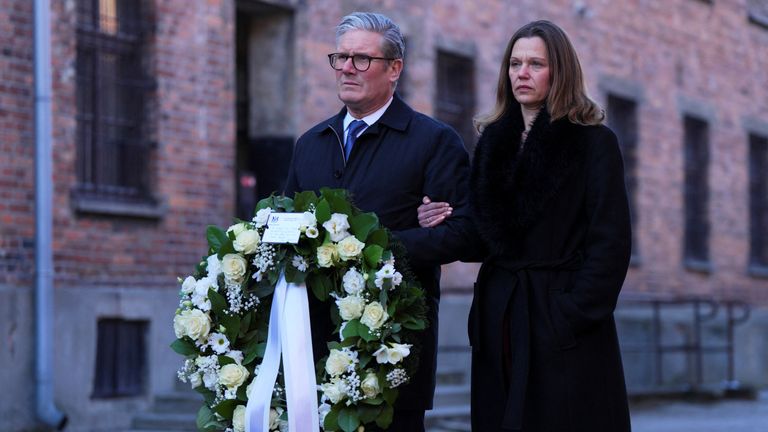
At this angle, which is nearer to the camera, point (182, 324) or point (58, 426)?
point (182, 324)

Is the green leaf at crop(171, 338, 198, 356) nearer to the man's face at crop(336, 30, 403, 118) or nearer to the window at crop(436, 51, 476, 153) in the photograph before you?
the man's face at crop(336, 30, 403, 118)

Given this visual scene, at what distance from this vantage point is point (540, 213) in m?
4.68

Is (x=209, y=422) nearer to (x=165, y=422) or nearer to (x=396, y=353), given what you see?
(x=396, y=353)

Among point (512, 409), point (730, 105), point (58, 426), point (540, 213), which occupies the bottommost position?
point (58, 426)

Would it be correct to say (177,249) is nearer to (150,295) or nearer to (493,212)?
(150,295)

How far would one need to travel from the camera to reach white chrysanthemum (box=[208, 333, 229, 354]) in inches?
181

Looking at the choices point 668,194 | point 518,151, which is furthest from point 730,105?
point 518,151

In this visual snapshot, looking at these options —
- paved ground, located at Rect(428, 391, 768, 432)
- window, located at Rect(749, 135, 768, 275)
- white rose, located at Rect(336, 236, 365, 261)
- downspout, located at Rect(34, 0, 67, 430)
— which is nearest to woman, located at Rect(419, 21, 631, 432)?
white rose, located at Rect(336, 236, 365, 261)

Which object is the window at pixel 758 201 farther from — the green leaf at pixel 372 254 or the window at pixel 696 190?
the green leaf at pixel 372 254

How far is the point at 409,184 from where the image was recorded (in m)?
4.84

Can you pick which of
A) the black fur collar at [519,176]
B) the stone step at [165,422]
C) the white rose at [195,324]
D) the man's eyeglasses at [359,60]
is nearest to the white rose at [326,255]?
the white rose at [195,324]

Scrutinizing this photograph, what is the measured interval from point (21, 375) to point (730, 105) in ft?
43.6

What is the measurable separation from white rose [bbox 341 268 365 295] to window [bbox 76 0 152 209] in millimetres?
6669

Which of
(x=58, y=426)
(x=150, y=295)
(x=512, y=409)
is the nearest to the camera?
(x=512, y=409)
